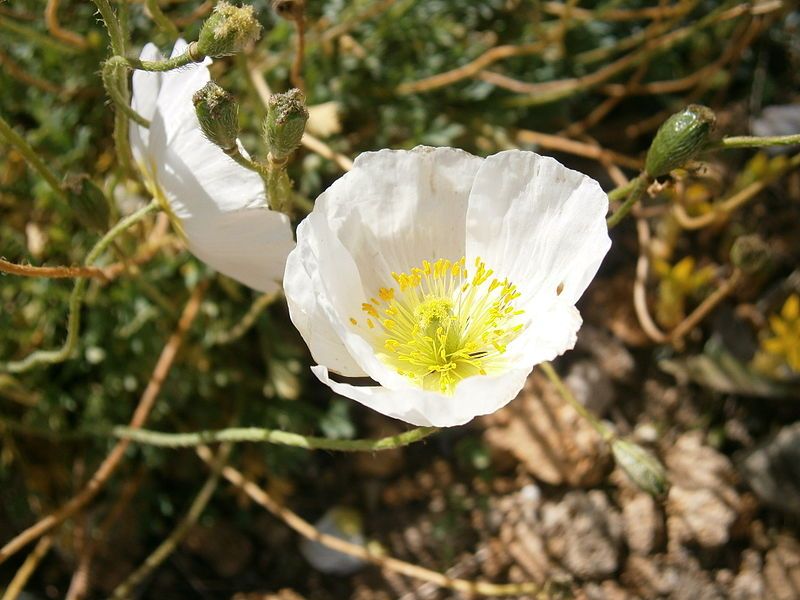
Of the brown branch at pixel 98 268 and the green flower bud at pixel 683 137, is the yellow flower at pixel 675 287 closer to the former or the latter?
the green flower bud at pixel 683 137

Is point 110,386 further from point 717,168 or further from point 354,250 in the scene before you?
point 717,168

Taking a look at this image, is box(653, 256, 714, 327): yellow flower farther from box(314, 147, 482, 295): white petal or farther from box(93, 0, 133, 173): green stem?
box(93, 0, 133, 173): green stem

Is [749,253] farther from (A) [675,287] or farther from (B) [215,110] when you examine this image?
(B) [215,110]

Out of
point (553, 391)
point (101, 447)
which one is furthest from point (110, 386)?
point (553, 391)

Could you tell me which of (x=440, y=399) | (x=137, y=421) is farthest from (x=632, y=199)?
(x=137, y=421)

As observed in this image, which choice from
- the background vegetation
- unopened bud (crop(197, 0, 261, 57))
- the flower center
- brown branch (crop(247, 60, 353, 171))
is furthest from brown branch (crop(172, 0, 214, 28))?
the flower center

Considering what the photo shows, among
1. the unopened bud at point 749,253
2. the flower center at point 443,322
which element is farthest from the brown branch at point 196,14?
the unopened bud at point 749,253
